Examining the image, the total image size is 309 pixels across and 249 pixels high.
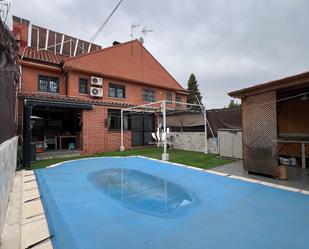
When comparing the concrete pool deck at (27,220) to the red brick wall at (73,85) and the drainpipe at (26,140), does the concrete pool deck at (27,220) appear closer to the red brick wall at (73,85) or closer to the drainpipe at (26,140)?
the drainpipe at (26,140)

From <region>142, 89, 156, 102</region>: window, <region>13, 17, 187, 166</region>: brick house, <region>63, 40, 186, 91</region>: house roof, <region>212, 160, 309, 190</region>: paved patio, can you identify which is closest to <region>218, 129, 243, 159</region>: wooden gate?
<region>212, 160, 309, 190</region>: paved patio

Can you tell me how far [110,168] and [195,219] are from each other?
5.08 metres

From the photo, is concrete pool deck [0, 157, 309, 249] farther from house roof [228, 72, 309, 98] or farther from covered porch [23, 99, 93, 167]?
covered porch [23, 99, 93, 167]

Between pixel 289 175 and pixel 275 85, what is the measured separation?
2.89m

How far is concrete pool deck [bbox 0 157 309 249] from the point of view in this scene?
2.80 m

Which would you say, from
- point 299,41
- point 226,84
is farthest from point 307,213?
point 226,84

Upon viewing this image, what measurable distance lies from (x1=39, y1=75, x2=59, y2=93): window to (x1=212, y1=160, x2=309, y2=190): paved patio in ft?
38.9

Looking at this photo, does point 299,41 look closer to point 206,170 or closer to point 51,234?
point 206,170

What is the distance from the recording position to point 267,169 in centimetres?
599

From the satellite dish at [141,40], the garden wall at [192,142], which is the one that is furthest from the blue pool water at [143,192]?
the satellite dish at [141,40]

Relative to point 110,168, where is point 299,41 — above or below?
above

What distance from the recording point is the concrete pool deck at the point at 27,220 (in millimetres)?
2805

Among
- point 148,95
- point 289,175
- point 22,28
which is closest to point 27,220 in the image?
point 289,175

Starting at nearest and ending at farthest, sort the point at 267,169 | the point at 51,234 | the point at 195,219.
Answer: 1. the point at 51,234
2. the point at 195,219
3. the point at 267,169
